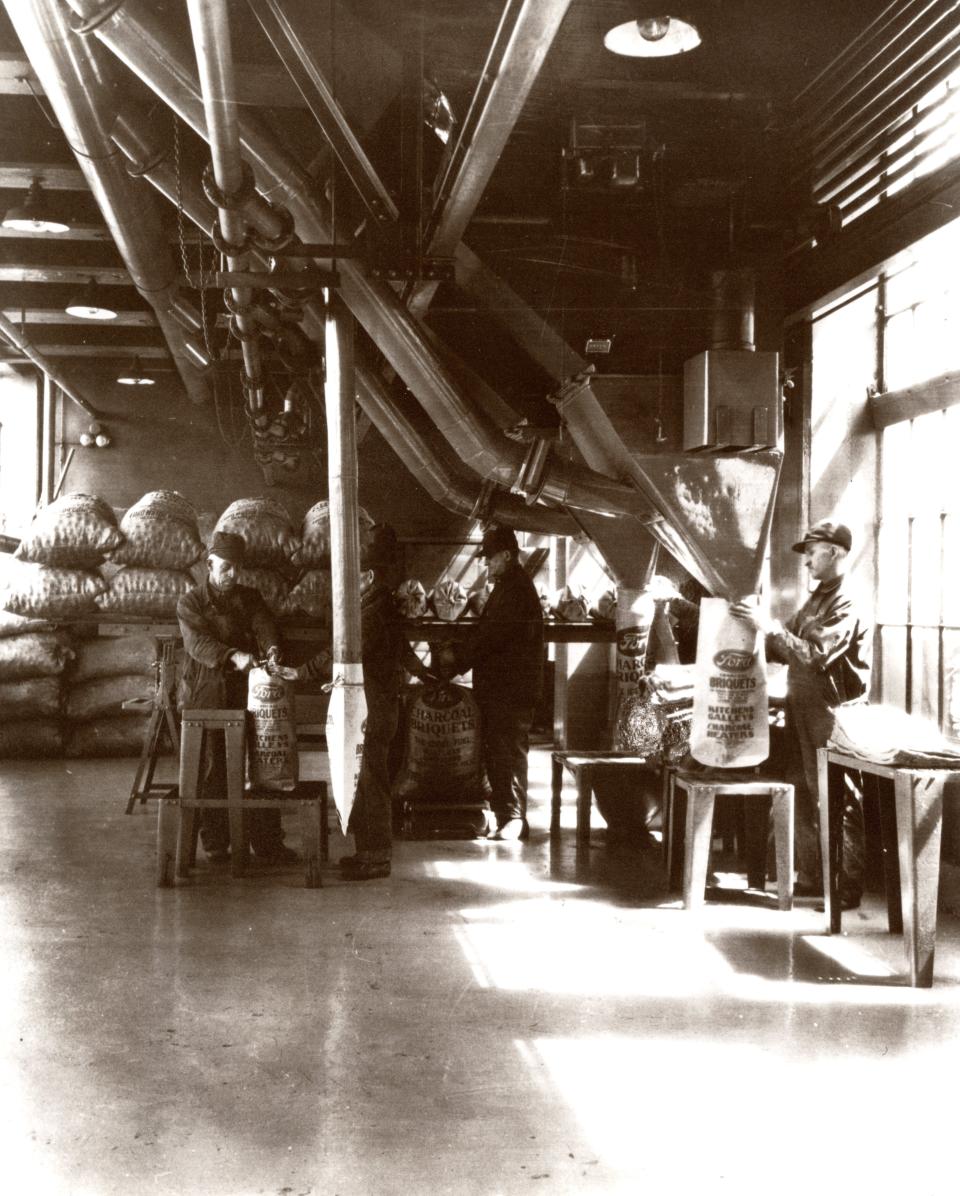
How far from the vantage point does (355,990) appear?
347 cm

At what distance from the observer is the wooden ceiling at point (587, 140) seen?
418 cm

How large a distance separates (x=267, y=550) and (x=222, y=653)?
277 centimetres

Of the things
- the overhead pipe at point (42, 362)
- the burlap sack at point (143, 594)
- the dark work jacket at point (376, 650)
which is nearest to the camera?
Result: the dark work jacket at point (376, 650)

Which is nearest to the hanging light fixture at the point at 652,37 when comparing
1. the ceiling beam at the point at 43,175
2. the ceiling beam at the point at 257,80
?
the ceiling beam at the point at 257,80

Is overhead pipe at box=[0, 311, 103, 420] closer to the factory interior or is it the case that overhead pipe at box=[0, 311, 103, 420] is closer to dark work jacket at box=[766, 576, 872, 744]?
the factory interior

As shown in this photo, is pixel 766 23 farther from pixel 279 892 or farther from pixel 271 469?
pixel 271 469

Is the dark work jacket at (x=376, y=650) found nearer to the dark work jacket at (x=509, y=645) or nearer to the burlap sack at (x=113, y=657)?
the dark work jacket at (x=509, y=645)

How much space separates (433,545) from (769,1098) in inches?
309

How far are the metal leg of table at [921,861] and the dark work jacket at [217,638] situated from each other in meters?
2.66

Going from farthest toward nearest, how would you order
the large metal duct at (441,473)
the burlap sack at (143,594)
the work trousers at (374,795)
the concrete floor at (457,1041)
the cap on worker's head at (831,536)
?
the burlap sack at (143,594) < the large metal duct at (441,473) < the work trousers at (374,795) < the cap on worker's head at (831,536) < the concrete floor at (457,1041)

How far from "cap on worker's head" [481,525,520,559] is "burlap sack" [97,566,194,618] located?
2783mm

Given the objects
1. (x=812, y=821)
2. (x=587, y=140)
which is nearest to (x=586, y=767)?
(x=812, y=821)

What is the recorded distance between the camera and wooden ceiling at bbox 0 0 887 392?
4184mm

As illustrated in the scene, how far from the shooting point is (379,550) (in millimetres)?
5352
